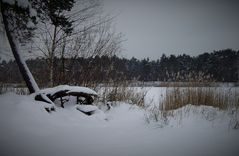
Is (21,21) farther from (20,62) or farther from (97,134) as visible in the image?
(97,134)

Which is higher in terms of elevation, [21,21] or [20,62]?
[21,21]

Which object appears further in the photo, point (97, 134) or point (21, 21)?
point (21, 21)

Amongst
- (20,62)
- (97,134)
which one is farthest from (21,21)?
(97,134)

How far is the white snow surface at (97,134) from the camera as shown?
1.94m

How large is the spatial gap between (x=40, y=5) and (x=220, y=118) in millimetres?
5494

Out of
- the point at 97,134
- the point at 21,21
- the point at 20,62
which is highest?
the point at 21,21

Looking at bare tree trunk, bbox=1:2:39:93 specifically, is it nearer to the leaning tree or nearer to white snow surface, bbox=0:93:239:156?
the leaning tree

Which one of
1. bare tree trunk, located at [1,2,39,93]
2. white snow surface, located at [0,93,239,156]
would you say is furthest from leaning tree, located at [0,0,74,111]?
white snow surface, located at [0,93,239,156]

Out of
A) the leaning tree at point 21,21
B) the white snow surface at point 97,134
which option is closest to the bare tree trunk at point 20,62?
the leaning tree at point 21,21

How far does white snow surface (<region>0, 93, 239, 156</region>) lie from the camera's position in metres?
1.94

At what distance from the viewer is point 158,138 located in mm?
2441

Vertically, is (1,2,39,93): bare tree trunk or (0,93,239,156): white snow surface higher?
(1,2,39,93): bare tree trunk

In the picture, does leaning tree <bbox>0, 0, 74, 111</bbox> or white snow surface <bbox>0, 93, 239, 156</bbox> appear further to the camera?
leaning tree <bbox>0, 0, 74, 111</bbox>

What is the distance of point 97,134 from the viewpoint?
2.52 meters
